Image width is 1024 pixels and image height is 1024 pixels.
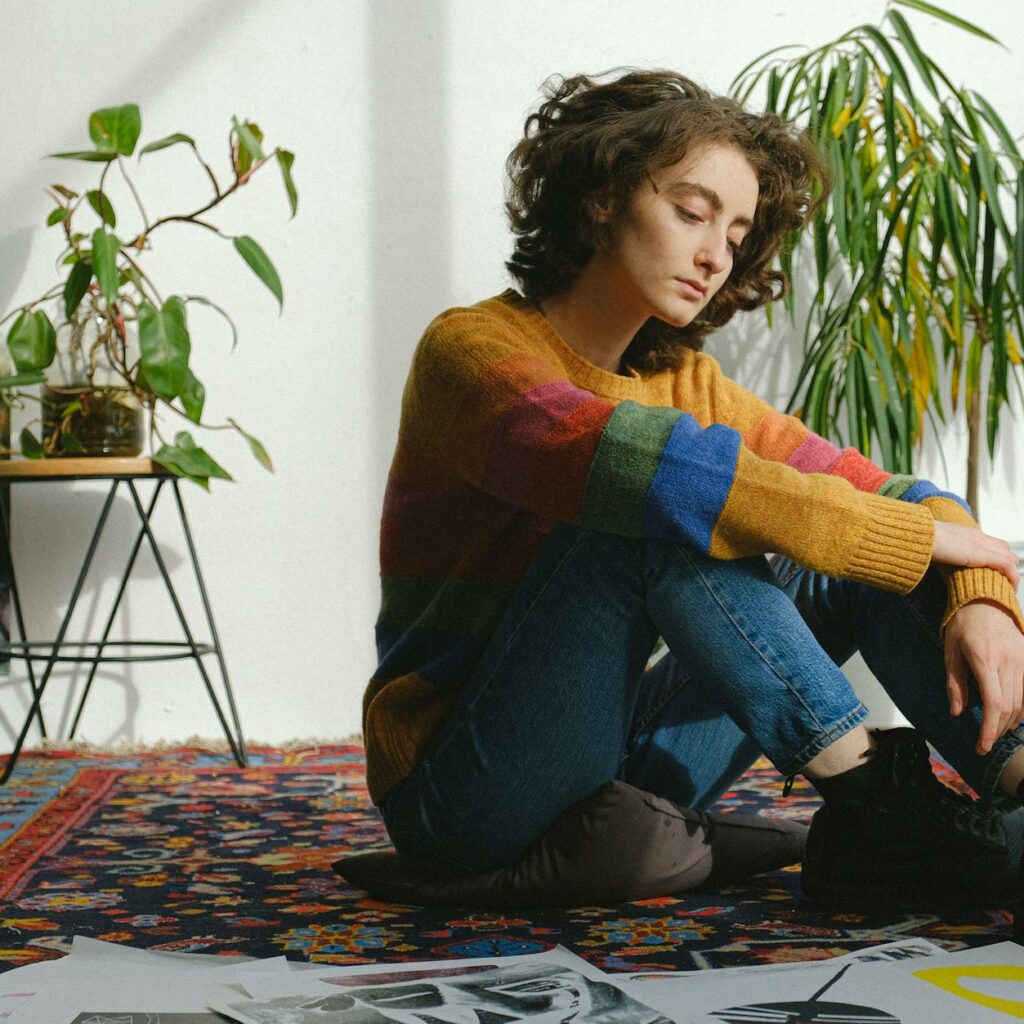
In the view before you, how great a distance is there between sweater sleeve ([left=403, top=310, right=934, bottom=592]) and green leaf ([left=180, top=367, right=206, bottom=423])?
1169 mm

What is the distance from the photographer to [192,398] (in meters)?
2.27

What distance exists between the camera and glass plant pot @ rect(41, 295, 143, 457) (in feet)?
7.59

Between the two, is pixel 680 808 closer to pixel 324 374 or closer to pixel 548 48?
pixel 324 374

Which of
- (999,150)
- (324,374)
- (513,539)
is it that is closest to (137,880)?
(513,539)

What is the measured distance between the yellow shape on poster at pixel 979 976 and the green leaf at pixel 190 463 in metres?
1.53

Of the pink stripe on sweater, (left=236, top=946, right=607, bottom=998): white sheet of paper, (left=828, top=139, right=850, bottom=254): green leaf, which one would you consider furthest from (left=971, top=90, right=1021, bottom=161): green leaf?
(left=236, top=946, right=607, bottom=998): white sheet of paper

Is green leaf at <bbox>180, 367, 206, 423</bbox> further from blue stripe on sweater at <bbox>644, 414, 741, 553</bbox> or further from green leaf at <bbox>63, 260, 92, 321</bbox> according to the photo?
blue stripe on sweater at <bbox>644, 414, 741, 553</bbox>

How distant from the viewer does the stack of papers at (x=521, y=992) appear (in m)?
0.90

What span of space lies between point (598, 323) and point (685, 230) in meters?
0.14

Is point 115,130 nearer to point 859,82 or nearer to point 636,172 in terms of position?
point 636,172

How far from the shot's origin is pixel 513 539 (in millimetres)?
1318

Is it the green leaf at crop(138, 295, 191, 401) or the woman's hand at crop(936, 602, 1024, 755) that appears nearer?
the woman's hand at crop(936, 602, 1024, 755)

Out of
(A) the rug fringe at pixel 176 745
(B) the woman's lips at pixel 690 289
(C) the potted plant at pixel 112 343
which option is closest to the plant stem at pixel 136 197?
(C) the potted plant at pixel 112 343

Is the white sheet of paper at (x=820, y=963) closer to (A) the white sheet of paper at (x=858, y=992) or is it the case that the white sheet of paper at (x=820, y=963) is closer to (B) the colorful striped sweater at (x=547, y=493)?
(A) the white sheet of paper at (x=858, y=992)
